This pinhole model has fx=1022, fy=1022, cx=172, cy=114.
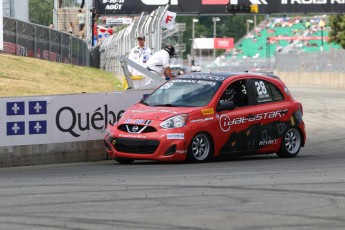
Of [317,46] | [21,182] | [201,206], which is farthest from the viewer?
[317,46]

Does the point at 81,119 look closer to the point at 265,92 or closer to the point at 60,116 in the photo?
the point at 60,116

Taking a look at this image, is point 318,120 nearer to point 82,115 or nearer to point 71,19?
point 82,115

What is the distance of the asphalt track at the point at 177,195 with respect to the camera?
8.71 metres

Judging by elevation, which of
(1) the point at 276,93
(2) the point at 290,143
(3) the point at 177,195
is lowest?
(2) the point at 290,143

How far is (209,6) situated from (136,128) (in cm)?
4313

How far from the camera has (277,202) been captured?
9.98m

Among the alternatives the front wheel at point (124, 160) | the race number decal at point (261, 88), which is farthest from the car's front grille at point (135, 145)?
the race number decal at point (261, 88)

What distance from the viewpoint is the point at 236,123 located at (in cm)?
1576

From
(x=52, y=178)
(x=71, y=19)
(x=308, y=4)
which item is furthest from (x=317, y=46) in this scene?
(x=52, y=178)

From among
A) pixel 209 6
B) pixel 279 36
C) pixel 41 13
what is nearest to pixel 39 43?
pixel 209 6

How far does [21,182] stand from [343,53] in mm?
47095

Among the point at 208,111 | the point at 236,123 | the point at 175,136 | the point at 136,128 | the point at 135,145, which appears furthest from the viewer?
the point at 236,123

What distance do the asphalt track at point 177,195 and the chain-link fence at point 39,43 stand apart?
13590 mm

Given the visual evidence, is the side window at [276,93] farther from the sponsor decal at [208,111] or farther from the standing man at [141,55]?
the standing man at [141,55]
